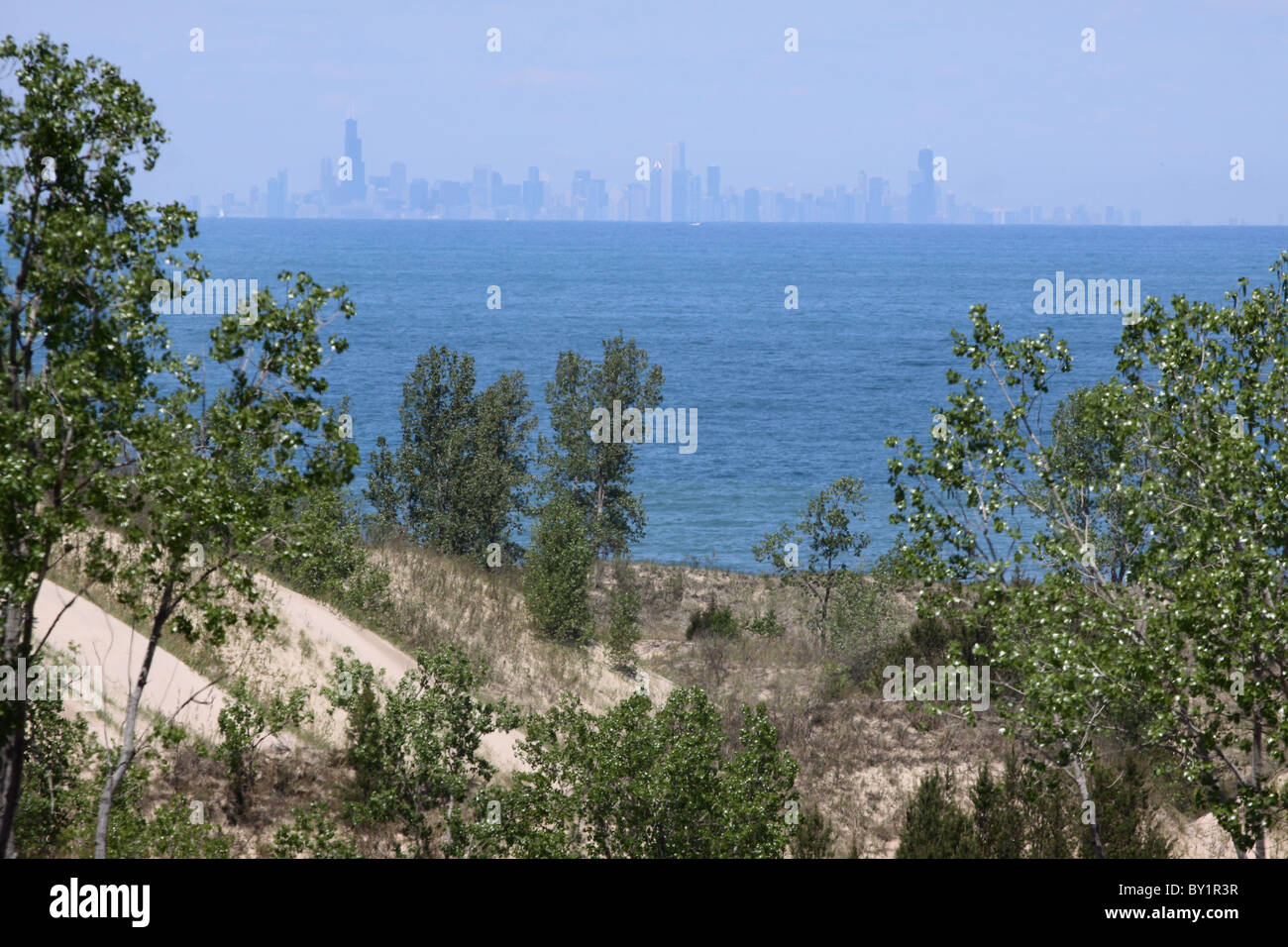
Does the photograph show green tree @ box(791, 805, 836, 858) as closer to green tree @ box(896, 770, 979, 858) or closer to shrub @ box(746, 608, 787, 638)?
green tree @ box(896, 770, 979, 858)

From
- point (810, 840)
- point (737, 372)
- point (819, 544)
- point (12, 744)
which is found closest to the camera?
point (12, 744)

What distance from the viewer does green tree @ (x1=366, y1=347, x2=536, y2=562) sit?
1767 inches

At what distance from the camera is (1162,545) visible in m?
12.2

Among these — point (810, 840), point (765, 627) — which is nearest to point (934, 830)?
point (810, 840)

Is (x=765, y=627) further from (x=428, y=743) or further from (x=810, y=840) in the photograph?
(x=428, y=743)

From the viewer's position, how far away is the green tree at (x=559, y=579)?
3419cm

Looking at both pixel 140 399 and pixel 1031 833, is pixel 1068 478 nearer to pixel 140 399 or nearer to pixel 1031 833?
pixel 1031 833

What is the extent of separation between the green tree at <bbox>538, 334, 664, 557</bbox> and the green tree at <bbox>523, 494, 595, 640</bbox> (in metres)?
Answer: 15.7

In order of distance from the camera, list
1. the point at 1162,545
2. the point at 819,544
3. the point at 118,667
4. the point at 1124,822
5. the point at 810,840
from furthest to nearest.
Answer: the point at 819,544, the point at 118,667, the point at 1124,822, the point at 810,840, the point at 1162,545

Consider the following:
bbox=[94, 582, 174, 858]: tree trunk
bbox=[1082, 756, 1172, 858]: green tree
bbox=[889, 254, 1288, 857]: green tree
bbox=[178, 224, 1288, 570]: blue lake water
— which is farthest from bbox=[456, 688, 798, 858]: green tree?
bbox=[178, 224, 1288, 570]: blue lake water

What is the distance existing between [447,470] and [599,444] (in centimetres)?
936

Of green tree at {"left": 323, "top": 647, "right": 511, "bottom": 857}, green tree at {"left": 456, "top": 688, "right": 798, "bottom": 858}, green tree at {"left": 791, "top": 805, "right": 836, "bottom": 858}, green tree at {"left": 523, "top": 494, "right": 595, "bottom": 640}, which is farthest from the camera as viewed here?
green tree at {"left": 523, "top": 494, "right": 595, "bottom": 640}

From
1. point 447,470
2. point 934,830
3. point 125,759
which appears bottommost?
point 934,830

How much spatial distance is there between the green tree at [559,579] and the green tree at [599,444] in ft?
51.4
